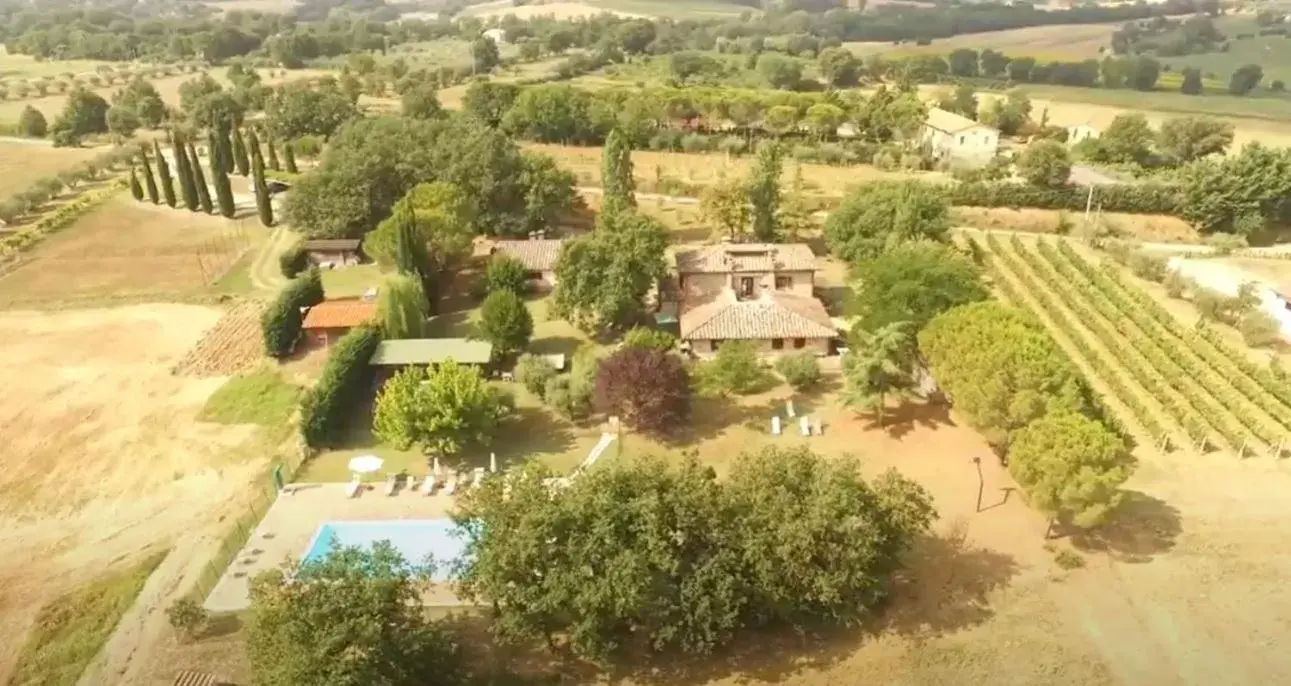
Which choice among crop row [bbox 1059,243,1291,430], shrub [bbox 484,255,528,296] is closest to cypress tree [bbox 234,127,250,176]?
shrub [bbox 484,255,528,296]

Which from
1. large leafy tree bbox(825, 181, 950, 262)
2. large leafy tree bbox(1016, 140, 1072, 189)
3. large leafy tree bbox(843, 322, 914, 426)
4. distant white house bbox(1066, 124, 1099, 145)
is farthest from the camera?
distant white house bbox(1066, 124, 1099, 145)

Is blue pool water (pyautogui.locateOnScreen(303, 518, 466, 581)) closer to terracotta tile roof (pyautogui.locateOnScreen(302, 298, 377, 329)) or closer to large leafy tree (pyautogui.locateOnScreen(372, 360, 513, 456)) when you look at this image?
large leafy tree (pyautogui.locateOnScreen(372, 360, 513, 456))

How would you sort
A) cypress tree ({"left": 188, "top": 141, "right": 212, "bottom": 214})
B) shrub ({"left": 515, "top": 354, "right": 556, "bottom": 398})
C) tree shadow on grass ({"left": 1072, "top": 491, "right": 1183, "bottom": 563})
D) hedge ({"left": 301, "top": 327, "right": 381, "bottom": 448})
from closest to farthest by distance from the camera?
tree shadow on grass ({"left": 1072, "top": 491, "right": 1183, "bottom": 563}) → hedge ({"left": 301, "top": 327, "right": 381, "bottom": 448}) → shrub ({"left": 515, "top": 354, "right": 556, "bottom": 398}) → cypress tree ({"left": 188, "top": 141, "right": 212, "bottom": 214})

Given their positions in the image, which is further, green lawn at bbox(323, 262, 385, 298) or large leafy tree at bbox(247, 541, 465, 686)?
green lawn at bbox(323, 262, 385, 298)

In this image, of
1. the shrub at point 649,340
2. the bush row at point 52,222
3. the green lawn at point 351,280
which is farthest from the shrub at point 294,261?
the shrub at point 649,340

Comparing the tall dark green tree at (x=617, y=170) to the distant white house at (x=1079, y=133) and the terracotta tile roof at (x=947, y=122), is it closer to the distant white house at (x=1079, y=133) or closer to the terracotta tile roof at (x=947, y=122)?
the terracotta tile roof at (x=947, y=122)

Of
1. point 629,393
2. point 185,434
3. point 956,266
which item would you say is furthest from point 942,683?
point 185,434

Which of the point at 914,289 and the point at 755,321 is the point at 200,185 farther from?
the point at 914,289
